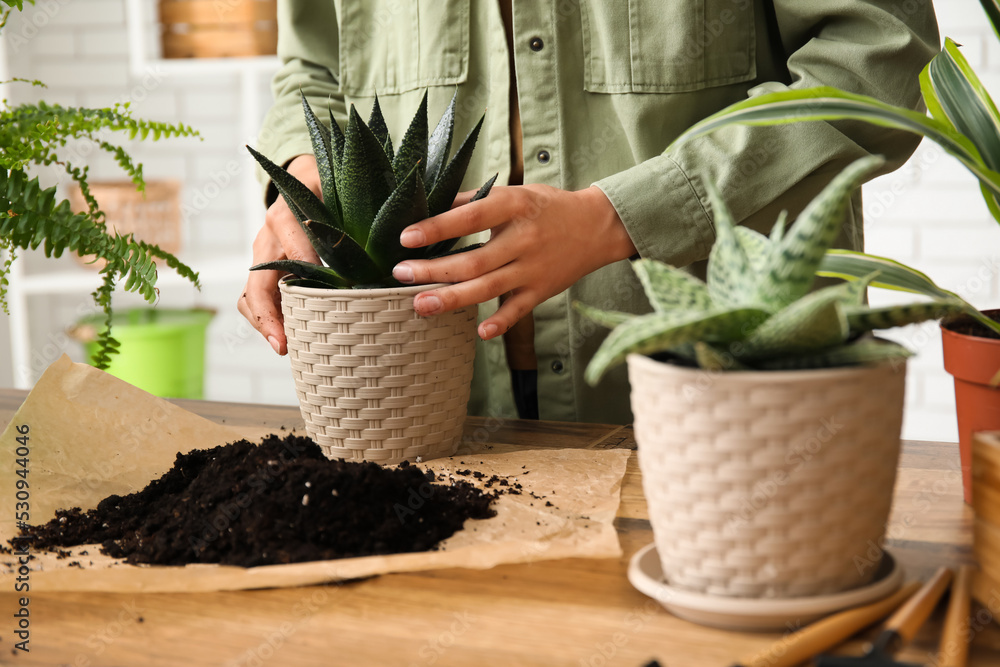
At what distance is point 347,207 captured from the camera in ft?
2.96

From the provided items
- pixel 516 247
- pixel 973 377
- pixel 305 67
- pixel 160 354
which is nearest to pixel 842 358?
pixel 973 377

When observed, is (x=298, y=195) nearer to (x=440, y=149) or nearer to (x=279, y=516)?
(x=440, y=149)

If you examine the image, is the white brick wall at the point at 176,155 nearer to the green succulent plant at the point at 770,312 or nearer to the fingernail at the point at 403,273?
the fingernail at the point at 403,273

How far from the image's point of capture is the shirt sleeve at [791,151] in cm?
98

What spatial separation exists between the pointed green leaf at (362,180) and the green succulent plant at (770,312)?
0.39m

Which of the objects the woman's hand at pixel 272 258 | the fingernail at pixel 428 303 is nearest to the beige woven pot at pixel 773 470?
the fingernail at pixel 428 303

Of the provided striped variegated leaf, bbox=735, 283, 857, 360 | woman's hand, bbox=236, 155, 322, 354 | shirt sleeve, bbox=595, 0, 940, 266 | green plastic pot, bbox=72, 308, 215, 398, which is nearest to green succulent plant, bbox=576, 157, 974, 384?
striped variegated leaf, bbox=735, 283, 857, 360

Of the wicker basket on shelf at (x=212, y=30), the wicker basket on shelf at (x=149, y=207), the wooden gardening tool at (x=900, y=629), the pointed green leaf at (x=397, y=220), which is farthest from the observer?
the wicker basket on shelf at (x=212, y=30)

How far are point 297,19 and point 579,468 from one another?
933 millimetres

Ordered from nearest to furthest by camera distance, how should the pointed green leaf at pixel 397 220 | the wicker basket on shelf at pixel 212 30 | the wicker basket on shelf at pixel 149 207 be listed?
the pointed green leaf at pixel 397 220 → the wicker basket on shelf at pixel 149 207 → the wicker basket on shelf at pixel 212 30

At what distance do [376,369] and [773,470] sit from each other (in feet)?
1.62

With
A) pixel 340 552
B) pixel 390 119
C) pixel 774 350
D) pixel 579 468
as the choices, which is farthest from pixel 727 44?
pixel 340 552

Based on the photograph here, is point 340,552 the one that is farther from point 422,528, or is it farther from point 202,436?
point 202,436

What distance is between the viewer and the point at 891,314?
544 millimetres
